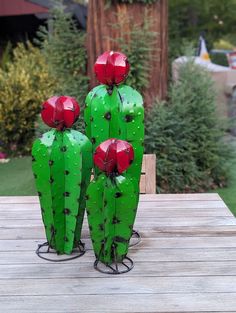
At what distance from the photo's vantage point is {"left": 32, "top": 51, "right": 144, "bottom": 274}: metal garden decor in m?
1.62

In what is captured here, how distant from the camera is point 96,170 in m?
→ 1.81

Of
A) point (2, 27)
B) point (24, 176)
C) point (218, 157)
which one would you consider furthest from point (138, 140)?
point (2, 27)

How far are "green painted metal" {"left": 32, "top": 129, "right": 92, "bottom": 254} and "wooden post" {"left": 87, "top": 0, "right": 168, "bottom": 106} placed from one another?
2523 mm

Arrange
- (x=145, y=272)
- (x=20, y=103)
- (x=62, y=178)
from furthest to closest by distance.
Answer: (x=20, y=103) < (x=62, y=178) < (x=145, y=272)

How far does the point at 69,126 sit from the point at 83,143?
0.27ft

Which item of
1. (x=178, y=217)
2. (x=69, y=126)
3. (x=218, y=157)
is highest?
(x=69, y=126)

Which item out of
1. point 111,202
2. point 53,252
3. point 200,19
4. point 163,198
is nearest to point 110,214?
point 111,202

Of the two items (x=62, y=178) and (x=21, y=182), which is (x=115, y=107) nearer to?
(x=62, y=178)

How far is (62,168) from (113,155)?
0.94 feet

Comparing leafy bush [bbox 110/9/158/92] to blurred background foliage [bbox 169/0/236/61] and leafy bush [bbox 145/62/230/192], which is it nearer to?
leafy bush [bbox 145/62/230/192]

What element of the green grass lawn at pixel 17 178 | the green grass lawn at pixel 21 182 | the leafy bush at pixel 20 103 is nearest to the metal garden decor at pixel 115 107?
the green grass lawn at pixel 21 182

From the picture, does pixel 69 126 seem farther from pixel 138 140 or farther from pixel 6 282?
pixel 6 282

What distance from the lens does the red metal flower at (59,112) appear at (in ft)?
5.52

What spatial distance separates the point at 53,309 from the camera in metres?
1.35
